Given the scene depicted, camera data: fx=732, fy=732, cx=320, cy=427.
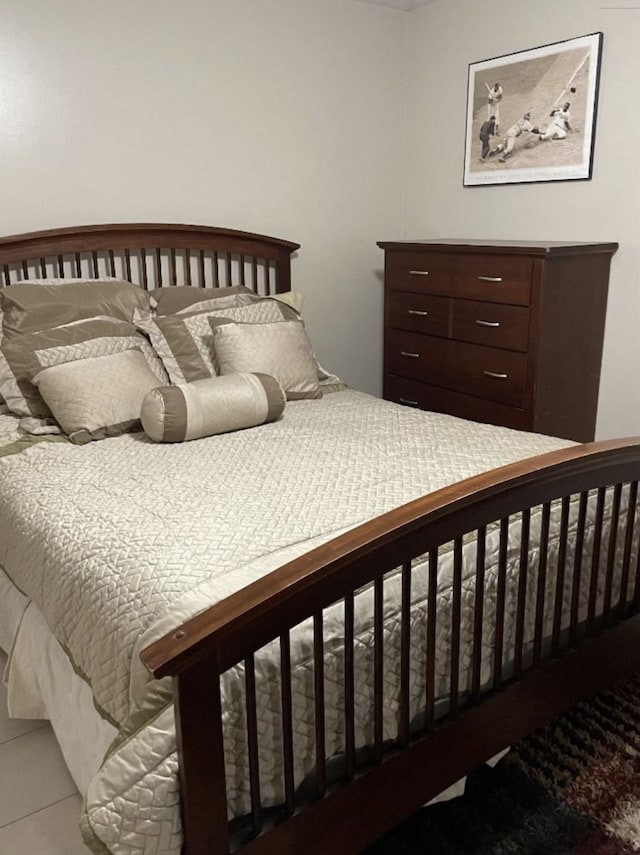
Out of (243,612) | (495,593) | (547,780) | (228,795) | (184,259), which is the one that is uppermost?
(184,259)

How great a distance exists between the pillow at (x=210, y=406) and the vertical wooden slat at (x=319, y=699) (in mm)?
1130

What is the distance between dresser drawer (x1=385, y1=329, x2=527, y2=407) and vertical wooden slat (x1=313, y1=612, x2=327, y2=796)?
1.93 m

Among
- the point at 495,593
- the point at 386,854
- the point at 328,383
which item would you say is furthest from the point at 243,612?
the point at 328,383

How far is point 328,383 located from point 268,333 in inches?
15.4

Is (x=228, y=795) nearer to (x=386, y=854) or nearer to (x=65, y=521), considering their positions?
(x=386, y=854)

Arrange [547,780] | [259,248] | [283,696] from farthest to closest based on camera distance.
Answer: [259,248]
[547,780]
[283,696]

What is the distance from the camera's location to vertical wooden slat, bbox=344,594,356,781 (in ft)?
4.14

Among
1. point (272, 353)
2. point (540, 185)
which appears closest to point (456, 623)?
point (272, 353)

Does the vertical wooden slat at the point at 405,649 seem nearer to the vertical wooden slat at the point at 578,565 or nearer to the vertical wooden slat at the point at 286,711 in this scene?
the vertical wooden slat at the point at 286,711

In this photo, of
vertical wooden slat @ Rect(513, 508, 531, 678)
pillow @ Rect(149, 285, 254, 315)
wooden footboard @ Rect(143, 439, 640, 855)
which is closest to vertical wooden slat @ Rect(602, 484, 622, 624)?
wooden footboard @ Rect(143, 439, 640, 855)

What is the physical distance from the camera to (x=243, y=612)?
1.10m

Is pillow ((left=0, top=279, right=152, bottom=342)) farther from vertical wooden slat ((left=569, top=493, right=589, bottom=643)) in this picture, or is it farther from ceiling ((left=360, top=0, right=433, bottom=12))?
ceiling ((left=360, top=0, right=433, bottom=12))

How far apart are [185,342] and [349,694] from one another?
1.68 meters

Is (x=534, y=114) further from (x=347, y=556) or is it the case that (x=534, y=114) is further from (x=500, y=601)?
(x=347, y=556)
